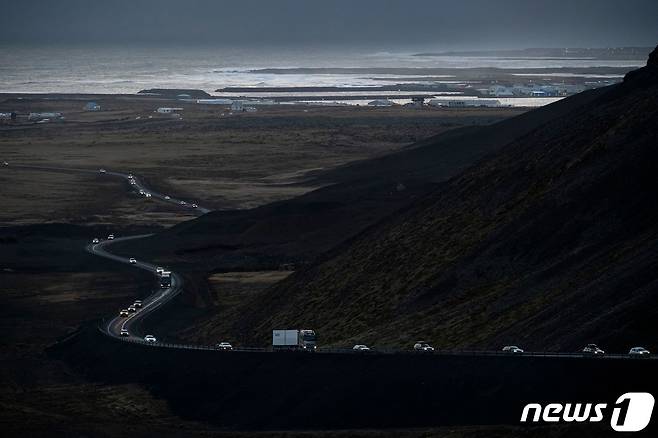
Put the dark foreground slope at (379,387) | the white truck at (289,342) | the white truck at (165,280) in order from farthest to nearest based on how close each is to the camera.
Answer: the white truck at (165,280)
the white truck at (289,342)
the dark foreground slope at (379,387)

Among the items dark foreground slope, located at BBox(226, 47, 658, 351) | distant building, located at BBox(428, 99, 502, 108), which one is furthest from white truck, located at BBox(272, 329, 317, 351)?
distant building, located at BBox(428, 99, 502, 108)

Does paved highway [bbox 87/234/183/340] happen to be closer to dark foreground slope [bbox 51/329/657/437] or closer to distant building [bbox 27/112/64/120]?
dark foreground slope [bbox 51/329/657/437]

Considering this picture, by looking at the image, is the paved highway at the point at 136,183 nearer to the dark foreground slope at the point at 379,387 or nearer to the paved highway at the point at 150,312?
the paved highway at the point at 150,312

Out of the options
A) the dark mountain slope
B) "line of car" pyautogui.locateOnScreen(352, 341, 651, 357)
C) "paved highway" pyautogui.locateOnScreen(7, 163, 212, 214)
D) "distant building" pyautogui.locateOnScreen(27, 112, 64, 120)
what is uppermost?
"line of car" pyautogui.locateOnScreen(352, 341, 651, 357)

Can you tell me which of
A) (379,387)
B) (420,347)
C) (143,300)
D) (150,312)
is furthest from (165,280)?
(379,387)

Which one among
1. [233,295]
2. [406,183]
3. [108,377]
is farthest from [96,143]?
[108,377]

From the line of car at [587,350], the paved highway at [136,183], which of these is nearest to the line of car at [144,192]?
the paved highway at [136,183]
